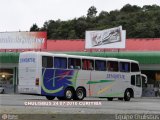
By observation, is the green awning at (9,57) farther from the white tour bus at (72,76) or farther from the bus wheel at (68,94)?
the bus wheel at (68,94)

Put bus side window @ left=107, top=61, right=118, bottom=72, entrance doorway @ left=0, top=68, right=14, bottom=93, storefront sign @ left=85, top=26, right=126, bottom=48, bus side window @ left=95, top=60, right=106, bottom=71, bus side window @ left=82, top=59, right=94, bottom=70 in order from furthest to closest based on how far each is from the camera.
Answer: entrance doorway @ left=0, top=68, right=14, bottom=93, storefront sign @ left=85, top=26, right=126, bottom=48, bus side window @ left=107, top=61, right=118, bottom=72, bus side window @ left=95, top=60, right=106, bottom=71, bus side window @ left=82, top=59, right=94, bottom=70

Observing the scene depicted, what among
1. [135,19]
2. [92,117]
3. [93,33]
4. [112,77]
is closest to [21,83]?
[112,77]

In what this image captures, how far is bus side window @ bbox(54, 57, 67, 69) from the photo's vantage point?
32500mm

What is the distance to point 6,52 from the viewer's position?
2547 inches

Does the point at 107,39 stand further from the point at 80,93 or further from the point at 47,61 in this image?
the point at 47,61

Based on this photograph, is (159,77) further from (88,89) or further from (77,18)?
(77,18)

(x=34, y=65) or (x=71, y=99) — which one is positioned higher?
(x=34, y=65)

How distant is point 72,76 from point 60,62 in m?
1.41

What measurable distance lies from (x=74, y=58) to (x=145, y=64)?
29372mm

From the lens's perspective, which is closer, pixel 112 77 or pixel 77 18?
pixel 112 77

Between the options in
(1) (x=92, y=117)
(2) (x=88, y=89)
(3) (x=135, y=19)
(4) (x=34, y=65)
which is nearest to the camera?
(1) (x=92, y=117)

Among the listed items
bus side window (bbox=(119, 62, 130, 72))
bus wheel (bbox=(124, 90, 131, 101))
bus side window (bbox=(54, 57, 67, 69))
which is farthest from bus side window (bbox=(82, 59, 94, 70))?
bus wheel (bbox=(124, 90, 131, 101))

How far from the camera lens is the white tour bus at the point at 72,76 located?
105ft

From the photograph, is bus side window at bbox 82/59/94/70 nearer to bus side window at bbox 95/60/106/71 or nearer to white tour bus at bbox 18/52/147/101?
white tour bus at bbox 18/52/147/101
